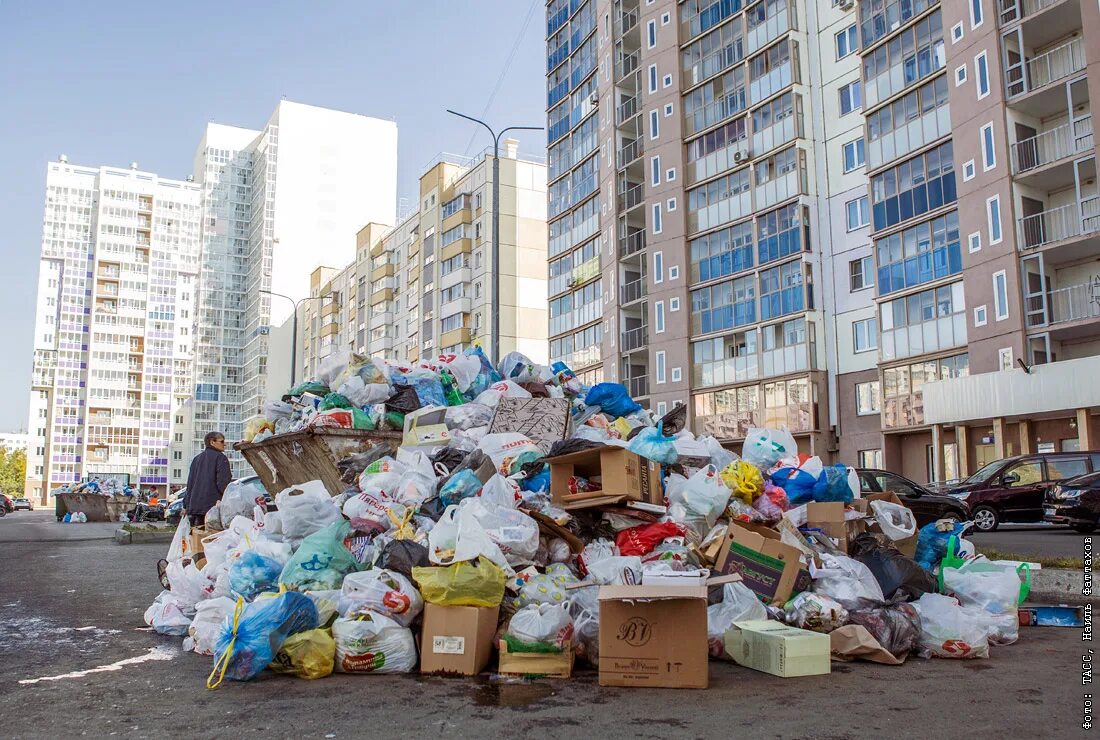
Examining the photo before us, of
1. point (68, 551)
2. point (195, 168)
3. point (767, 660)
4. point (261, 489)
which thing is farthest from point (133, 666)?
point (195, 168)

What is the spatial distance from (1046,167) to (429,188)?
40086mm

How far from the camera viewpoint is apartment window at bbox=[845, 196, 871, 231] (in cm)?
2952

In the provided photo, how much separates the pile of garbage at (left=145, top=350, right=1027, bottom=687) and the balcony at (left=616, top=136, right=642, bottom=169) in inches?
1257

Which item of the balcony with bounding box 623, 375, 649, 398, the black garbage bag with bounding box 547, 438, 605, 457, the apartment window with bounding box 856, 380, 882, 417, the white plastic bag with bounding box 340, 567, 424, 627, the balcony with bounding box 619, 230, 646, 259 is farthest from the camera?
the balcony with bounding box 619, 230, 646, 259

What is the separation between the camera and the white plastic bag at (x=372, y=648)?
5.20 metres

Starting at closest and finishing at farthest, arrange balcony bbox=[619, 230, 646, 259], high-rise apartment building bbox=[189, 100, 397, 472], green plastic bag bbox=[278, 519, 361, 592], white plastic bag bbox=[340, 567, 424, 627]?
1. white plastic bag bbox=[340, 567, 424, 627]
2. green plastic bag bbox=[278, 519, 361, 592]
3. balcony bbox=[619, 230, 646, 259]
4. high-rise apartment building bbox=[189, 100, 397, 472]

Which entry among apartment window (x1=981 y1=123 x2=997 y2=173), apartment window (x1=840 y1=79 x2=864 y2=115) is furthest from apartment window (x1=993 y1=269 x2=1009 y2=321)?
apartment window (x1=840 y1=79 x2=864 y2=115)

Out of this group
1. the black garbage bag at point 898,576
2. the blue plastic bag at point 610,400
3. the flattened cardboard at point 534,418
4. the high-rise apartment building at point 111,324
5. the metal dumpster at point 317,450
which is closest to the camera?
the black garbage bag at point 898,576

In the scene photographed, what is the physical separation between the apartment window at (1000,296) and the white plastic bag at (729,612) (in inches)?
832

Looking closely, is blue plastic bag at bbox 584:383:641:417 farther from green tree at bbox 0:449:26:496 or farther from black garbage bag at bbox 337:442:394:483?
green tree at bbox 0:449:26:496

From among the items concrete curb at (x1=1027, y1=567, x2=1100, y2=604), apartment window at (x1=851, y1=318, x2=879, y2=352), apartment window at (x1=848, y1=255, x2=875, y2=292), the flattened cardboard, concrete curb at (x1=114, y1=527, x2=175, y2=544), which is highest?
apartment window at (x1=848, y1=255, x2=875, y2=292)

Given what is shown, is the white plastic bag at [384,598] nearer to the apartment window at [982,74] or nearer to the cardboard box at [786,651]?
the cardboard box at [786,651]

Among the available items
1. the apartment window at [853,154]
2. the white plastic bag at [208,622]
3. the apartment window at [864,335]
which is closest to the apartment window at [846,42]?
the apartment window at [853,154]

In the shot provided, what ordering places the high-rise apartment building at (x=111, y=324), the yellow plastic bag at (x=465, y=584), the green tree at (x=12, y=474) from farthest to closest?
the green tree at (x=12, y=474) → the high-rise apartment building at (x=111, y=324) → the yellow plastic bag at (x=465, y=584)
